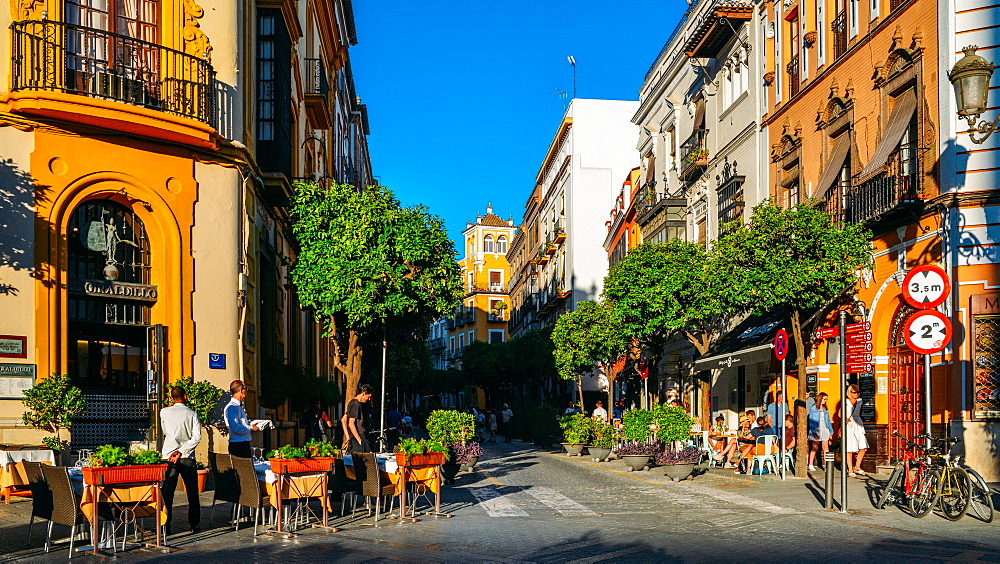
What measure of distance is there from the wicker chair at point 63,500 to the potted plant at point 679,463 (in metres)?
12.0

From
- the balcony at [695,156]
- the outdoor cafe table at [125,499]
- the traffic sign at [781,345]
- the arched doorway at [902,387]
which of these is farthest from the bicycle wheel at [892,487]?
the balcony at [695,156]

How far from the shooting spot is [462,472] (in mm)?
→ 21875

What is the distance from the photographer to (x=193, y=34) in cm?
1781

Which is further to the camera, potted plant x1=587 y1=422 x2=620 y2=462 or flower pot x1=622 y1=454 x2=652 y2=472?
potted plant x1=587 y1=422 x2=620 y2=462

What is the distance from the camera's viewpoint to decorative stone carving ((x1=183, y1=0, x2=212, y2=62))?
17.8 m

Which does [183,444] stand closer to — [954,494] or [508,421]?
[954,494]

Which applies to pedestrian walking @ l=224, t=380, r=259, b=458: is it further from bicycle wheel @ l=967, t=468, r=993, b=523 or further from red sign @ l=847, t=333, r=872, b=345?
red sign @ l=847, t=333, r=872, b=345

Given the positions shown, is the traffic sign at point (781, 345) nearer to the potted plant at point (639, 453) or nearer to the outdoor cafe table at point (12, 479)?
the potted plant at point (639, 453)

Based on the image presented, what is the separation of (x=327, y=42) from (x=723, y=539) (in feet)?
92.8

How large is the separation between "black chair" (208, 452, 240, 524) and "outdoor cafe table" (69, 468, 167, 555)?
1.12 meters

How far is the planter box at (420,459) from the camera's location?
520 inches

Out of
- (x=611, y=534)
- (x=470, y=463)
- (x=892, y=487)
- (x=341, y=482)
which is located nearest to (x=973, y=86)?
(x=892, y=487)

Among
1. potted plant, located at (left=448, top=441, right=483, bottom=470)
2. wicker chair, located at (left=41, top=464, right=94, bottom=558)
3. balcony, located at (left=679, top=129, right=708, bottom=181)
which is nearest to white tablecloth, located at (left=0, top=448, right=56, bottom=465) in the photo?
wicker chair, located at (left=41, top=464, right=94, bottom=558)

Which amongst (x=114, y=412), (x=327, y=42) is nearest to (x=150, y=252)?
(x=114, y=412)
